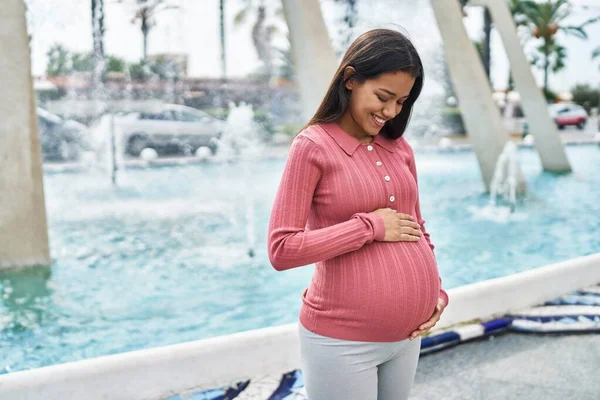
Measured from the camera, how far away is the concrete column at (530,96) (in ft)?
45.0

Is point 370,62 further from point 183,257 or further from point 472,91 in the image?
point 472,91

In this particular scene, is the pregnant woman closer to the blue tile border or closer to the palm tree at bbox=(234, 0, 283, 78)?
the blue tile border

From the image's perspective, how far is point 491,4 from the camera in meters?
13.4

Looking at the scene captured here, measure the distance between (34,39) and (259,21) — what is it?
45.0ft

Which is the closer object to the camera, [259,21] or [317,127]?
[317,127]

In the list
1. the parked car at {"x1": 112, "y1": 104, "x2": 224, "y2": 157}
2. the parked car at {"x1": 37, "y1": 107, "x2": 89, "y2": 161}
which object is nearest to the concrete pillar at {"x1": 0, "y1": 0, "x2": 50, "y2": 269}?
the parked car at {"x1": 37, "y1": 107, "x2": 89, "y2": 161}

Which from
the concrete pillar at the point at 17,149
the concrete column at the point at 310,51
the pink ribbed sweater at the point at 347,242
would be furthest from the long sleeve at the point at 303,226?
the concrete column at the point at 310,51

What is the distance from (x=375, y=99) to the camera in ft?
6.12

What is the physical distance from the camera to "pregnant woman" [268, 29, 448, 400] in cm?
181

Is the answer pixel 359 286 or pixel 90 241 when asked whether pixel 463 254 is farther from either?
pixel 359 286

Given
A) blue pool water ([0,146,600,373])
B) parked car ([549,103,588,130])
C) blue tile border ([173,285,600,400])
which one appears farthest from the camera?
parked car ([549,103,588,130])

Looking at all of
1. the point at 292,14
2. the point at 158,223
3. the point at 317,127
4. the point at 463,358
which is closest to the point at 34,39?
the point at 158,223

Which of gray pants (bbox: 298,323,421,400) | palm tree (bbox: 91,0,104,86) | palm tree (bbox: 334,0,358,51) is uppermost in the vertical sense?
palm tree (bbox: 334,0,358,51)

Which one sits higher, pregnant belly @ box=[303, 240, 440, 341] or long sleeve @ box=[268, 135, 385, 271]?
long sleeve @ box=[268, 135, 385, 271]
